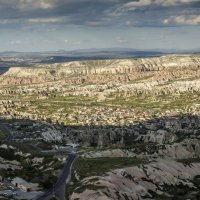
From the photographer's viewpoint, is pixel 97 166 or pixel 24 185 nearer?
pixel 24 185

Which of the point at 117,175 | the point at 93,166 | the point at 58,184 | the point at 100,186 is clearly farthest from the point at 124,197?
the point at 93,166

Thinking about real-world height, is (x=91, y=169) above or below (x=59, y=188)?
above

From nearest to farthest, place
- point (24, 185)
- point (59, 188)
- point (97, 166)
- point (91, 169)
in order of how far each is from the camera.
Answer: point (59, 188), point (24, 185), point (91, 169), point (97, 166)

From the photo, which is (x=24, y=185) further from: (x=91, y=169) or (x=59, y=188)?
(x=91, y=169)

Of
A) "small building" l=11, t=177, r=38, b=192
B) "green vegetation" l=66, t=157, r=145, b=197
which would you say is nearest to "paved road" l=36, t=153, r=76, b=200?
"green vegetation" l=66, t=157, r=145, b=197

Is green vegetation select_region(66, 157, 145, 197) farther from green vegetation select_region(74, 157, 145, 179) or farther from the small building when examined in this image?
the small building

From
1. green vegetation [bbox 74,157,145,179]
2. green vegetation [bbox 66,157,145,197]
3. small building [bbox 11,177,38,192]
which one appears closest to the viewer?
green vegetation [bbox 66,157,145,197]

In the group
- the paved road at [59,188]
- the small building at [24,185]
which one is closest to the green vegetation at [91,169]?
the paved road at [59,188]

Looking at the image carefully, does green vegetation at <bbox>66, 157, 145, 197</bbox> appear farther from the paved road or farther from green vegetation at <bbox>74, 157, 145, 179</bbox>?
the paved road

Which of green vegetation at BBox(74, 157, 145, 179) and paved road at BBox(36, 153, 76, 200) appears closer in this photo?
paved road at BBox(36, 153, 76, 200)

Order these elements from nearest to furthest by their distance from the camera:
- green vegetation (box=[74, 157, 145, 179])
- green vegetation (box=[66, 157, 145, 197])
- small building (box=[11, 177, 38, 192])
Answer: green vegetation (box=[66, 157, 145, 197]) → small building (box=[11, 177, 38, 192]) → green vegetation (box=[74, 157, 145, 179])

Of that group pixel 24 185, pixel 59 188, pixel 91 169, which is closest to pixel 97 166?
pixel 91 169
